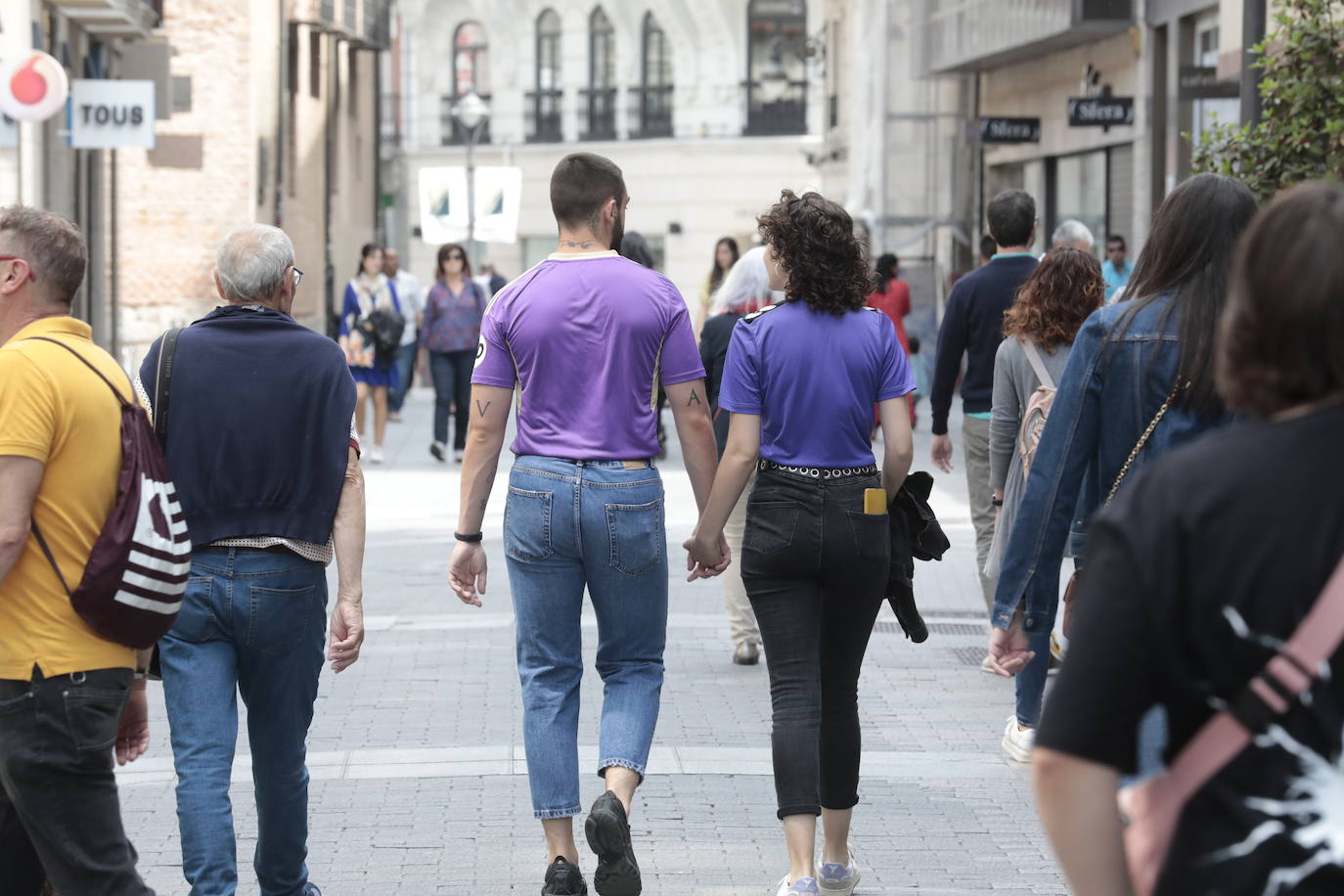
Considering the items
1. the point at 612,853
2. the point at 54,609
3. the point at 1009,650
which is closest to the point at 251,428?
the point at 54,609

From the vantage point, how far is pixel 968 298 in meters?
8.57

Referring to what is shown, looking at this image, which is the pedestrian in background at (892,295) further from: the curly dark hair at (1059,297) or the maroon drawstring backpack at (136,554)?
the maroon drawstring backpack at (136,554)

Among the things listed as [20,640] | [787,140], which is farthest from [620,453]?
[787,140]

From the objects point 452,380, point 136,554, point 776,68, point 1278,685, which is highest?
point 776,68

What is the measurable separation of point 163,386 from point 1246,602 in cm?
310

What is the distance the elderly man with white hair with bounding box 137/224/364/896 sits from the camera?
468 cm

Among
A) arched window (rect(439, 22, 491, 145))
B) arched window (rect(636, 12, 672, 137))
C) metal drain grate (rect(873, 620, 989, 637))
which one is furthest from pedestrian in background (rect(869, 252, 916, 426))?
arched window (rect(439, 22, 491, 145))

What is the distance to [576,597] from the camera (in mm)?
5406

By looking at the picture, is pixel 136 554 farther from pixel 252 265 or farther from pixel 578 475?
pixel 578 475

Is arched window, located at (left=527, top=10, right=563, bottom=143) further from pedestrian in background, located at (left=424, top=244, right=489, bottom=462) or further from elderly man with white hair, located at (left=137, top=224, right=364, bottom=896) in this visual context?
elderly man with white hair, located at (left=137, top=224, right=364, bottom=896)

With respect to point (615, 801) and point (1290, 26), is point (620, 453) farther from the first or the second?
point (1290, 26)

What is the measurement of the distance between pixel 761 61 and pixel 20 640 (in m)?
47.5

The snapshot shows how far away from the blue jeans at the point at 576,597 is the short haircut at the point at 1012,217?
3.47 meters

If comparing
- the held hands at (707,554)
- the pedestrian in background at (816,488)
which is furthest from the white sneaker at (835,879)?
the held hands at (707,554)
